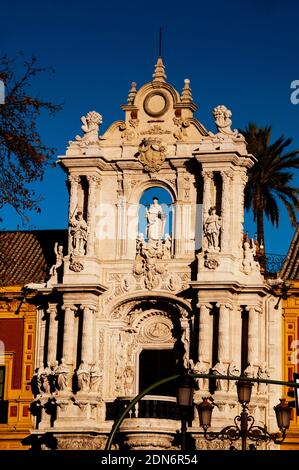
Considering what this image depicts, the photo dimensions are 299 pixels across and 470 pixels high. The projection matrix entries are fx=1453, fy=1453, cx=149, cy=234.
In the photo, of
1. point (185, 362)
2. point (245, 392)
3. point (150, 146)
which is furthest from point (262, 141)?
point (245, 392)

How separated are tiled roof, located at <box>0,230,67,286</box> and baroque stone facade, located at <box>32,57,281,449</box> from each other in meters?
1.86

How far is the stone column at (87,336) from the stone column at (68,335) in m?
0.61

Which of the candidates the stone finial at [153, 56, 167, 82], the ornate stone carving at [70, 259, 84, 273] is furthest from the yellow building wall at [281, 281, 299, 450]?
the stone finial at [153, 56, 167, 82]

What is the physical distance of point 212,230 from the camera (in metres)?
55.2

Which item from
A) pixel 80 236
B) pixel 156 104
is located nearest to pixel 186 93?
pixel 156 104

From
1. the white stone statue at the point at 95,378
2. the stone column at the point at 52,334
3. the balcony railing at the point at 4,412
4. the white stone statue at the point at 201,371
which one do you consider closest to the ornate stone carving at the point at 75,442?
the white stone statue at the point at 95,378

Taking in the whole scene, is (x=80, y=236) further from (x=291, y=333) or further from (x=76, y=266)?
(x=291, y=333)

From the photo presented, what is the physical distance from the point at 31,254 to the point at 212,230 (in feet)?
30.5

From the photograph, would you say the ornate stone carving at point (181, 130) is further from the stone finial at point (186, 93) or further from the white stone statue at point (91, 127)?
the white stone statue at point (91, 127)

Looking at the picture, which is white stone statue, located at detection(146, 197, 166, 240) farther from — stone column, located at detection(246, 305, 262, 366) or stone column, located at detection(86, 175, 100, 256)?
stone column, located at detection(246, 305, 262, 366)

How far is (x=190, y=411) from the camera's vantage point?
178ft

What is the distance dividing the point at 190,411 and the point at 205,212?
7608 mm

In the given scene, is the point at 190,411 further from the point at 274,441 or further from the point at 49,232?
the point at 49,232

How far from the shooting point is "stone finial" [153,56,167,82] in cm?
5784
